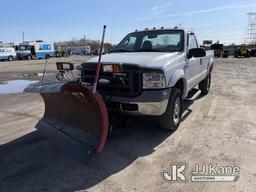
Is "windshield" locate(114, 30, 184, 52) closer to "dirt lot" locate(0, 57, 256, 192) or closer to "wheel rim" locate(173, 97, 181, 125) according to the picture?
"wheel rim" locate(173, 97, 181, 125)

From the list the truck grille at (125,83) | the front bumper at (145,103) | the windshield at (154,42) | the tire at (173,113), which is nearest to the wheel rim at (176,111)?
the tire at (173,113)

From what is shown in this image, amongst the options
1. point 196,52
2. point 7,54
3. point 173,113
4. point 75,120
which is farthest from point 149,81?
point 7,54

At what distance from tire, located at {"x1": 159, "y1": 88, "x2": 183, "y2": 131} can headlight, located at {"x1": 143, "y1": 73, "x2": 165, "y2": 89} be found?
1.67 ft

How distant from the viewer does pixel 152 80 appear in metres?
4.58

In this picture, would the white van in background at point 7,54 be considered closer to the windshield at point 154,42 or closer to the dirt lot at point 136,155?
the dirt lot at point 136,155

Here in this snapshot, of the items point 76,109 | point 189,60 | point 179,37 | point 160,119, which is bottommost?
point 160,119

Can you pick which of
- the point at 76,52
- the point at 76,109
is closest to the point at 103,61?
the point at 76,109

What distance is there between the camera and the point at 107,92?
4879 mm

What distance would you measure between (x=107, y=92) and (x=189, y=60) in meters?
2.19

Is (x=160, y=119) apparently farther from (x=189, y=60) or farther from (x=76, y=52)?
(x=76, y=52)

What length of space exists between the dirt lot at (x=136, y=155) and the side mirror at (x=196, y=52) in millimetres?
Answer: 1399

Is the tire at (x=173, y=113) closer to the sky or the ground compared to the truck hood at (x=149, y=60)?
closer to the ground

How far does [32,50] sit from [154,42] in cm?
4571

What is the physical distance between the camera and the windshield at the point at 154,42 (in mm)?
5949
